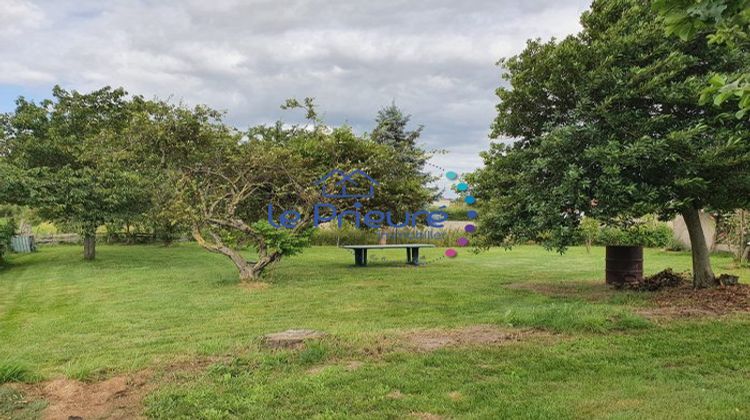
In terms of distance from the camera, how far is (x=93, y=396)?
3.71m

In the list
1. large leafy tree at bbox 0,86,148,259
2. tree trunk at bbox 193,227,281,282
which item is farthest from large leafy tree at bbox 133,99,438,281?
large leafy tree at bbox 0,86,148,259

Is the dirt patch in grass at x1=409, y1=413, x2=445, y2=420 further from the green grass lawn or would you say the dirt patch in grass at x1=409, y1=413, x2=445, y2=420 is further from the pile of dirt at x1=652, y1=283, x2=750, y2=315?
the pile of dirt at x1=652, y1=283, x2=750, y2=315

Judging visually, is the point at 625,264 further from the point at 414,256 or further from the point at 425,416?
the point at 425,416

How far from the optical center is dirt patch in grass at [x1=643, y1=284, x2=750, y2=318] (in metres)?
6.26

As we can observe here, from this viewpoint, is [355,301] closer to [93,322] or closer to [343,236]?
[93,322]

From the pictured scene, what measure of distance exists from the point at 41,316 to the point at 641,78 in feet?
27.6

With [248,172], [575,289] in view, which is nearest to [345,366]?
[575,289]

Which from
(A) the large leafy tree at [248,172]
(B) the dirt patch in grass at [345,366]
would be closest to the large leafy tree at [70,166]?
(A) the large leafy tree at [248,172]

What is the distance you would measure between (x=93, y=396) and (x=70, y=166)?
1467cm

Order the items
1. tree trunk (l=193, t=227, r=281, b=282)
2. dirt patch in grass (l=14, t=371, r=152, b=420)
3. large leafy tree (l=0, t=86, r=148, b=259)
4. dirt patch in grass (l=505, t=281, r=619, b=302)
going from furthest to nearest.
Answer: large leafy tree (l=0, t=86, r=148, b=259)
tree trunk (l=193, t=227, r=281, b=282)
dirt patch in grass (l=505, t=281, r=619, b=302)
dirt patch in grass (l=14, t=371, r=152, b=420)

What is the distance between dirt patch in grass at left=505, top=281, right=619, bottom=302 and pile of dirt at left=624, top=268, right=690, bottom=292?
0.35 metres

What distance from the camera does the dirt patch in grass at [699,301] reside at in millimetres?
6262

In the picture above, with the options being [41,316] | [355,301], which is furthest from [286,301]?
[41,316]

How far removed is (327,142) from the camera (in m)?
11.2
